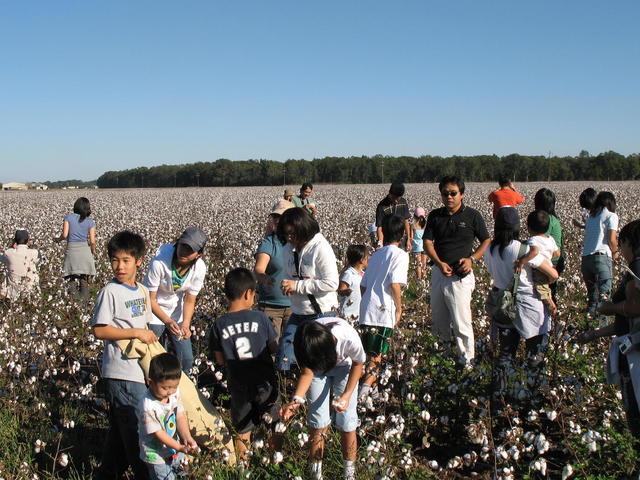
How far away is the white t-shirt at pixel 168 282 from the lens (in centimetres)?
473

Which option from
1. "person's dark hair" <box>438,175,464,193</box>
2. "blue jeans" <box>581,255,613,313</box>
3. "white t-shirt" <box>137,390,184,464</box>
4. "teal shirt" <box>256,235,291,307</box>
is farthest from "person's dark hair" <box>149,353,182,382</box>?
"blue jeans" <box>581,255,613,313</box>

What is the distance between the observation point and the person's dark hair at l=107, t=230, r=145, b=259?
3.72 m

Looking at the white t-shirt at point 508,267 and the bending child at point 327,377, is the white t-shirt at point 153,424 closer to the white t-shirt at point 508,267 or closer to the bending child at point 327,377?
the bending child at point 327,377

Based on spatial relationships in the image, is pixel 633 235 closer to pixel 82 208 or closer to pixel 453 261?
pixel 453 261

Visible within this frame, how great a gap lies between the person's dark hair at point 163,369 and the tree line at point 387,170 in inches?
3726

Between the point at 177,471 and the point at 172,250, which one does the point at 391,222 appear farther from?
the point at 177,471

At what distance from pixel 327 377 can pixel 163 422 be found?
103cm

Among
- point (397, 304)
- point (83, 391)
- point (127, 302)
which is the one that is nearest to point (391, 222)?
point (397, 304)

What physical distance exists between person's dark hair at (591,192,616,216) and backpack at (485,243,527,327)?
9.42ft

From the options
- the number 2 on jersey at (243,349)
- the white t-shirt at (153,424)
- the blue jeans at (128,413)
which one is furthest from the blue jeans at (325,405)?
the blue jeans at (128,413)

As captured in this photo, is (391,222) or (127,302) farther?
(391,222)

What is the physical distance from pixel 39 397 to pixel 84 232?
348 cm

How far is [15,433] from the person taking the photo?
4.51 metres

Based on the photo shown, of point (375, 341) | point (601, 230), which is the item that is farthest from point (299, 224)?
point (601, 230)
